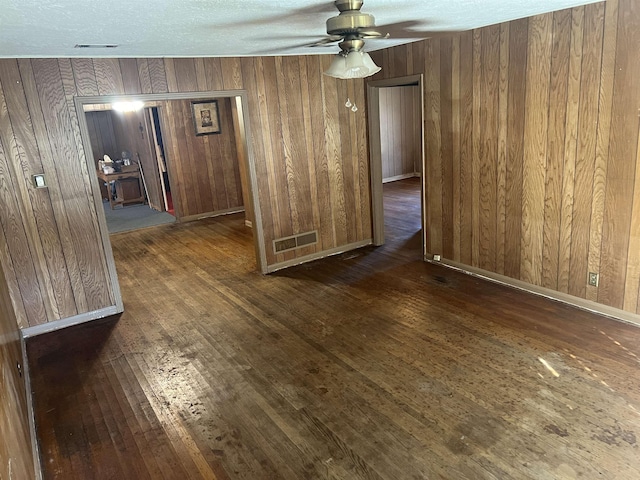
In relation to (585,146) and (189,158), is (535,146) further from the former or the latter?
(189,158)

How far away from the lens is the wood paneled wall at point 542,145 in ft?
10.9

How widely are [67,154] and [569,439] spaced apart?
421 centimetres

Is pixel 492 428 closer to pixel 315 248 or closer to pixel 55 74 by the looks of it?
pixel 315 248

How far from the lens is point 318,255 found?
5547mm

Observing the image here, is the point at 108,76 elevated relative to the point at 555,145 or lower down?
elevated

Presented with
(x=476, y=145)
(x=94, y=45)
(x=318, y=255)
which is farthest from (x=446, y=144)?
(x=94, y=45)

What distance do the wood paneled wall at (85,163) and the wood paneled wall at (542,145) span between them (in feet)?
3.42

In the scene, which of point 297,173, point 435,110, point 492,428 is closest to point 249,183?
point 297,173

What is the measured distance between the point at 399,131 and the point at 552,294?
7.16m

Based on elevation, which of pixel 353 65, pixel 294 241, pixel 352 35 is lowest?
pixel 294 241

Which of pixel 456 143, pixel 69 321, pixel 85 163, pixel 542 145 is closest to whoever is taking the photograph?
pixel 542 145

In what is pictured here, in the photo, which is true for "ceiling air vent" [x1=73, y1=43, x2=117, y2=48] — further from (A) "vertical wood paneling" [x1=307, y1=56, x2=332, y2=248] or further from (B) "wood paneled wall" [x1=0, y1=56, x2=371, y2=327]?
(A) "vertical wood paneling" [x1=307, y1=56, x2=332, y2=248]

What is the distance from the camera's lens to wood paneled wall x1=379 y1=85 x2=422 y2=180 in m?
10.3

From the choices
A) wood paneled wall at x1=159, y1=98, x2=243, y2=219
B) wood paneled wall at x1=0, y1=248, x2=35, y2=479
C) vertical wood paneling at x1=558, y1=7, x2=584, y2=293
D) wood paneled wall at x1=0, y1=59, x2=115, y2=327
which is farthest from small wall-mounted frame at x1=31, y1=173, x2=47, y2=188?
vertical wood paneling at x1=558, y1=7, x2=584, y2=293
